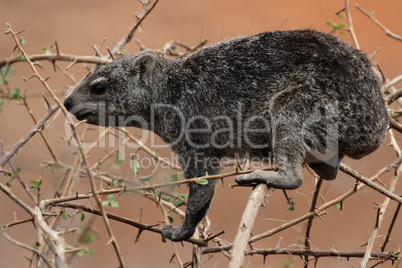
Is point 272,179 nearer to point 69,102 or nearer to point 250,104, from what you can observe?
point 250,104

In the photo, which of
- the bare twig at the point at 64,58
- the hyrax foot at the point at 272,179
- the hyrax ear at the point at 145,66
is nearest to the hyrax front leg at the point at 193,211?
the hyrax foot at the point at 272,179

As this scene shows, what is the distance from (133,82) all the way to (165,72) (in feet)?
1.00

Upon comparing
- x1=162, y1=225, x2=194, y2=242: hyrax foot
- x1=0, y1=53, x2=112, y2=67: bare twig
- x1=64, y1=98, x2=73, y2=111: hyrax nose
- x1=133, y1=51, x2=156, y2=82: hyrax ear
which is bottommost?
x1=162, y1=225, x2=194, y2=242: hyrax foot

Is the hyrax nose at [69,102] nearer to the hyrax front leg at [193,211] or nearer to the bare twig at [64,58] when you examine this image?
the bare twig at [64,58]

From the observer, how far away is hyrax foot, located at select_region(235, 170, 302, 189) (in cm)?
419

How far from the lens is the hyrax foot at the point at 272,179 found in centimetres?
419

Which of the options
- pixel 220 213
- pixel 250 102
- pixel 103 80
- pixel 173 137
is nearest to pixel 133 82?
pixel 103 80

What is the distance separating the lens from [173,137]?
4801 millimetres

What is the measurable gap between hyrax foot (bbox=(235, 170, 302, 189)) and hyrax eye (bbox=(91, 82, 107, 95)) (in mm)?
1406

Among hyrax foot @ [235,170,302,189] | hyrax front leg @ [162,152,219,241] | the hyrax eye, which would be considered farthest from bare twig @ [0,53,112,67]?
hyrax foot @ [235,170,302,189]

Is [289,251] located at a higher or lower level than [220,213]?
lower

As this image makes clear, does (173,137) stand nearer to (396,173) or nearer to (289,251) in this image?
(289,251)

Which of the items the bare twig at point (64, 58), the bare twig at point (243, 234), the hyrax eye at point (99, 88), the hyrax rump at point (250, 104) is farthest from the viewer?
the bare twig at point (64, 58)

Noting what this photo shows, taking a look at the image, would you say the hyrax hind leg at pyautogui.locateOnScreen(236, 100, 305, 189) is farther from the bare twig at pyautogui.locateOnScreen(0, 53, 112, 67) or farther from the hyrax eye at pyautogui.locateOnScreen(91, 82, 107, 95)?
the bare twig at pyautogui.locateOnScreen(0, 53, 112, 67)
